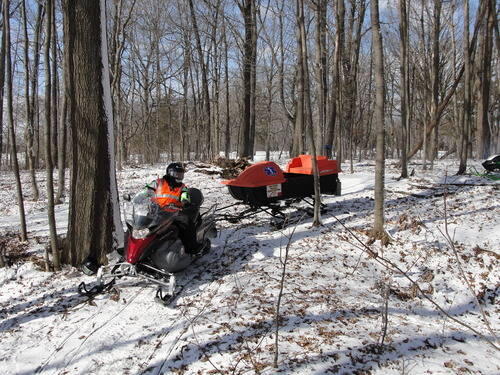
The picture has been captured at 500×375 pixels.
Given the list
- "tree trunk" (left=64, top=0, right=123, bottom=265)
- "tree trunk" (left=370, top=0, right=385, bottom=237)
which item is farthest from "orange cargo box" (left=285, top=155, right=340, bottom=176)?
"tree trunk" (left=64, top=0, right=123, bottom=265)

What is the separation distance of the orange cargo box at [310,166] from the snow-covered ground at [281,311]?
3.81ft

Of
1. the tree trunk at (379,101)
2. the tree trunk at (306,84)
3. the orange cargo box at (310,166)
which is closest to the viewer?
the tree trunk at (379,101)

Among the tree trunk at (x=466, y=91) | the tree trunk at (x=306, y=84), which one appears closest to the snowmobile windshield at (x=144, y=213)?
the tree trunk at (x=306, y=84)

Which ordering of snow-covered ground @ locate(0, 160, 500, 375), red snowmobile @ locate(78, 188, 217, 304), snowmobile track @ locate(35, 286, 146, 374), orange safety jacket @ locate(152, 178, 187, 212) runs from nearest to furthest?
snow-covered ground @ locate(0, 160, 500, 375), snowmobile track @ locate(35, 286, 146, 374), red snowmobile @ locate(78, 188, 217, 304), orange safety jacket @ locate(152, 178, 187, 212)

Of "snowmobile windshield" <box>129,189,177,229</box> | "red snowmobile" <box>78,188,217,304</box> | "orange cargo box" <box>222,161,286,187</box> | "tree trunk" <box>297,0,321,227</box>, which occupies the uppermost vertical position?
"tree trunk" <box>297,0,321,227</box>

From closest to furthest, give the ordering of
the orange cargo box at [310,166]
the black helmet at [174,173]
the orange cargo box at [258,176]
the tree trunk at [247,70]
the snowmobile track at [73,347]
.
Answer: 1. the snowmobile track at [73,347]
2. the black helmet at [174,173]
3. the orange cargo box at [258,176]
4. the orange cargo box at [310,166]
5. the tree trunk at [247,70]

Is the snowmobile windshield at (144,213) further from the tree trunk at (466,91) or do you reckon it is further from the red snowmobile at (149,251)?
the tree trunk at (466,91)

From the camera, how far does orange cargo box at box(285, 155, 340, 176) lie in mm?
7117

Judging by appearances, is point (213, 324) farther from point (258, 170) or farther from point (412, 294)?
point (258, 170)

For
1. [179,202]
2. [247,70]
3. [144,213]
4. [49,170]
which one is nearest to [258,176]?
[179,202]

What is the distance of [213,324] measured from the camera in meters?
3.59

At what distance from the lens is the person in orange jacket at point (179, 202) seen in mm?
4641

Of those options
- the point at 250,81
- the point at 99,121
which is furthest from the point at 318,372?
the point at 250,81

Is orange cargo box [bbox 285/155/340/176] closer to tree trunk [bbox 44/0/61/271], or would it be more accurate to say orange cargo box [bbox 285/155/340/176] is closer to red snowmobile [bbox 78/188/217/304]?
red snowmobile [bbox 78/188/217/304]
